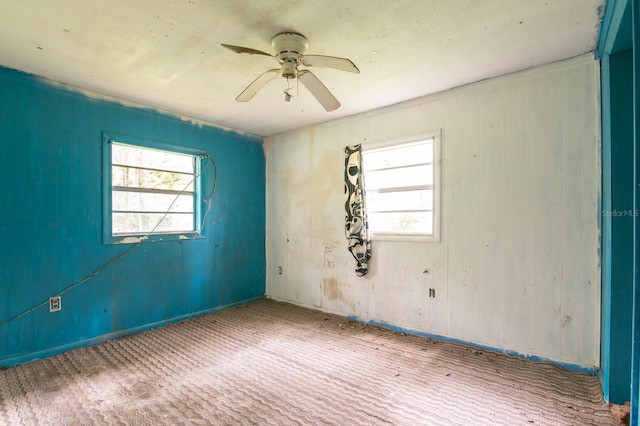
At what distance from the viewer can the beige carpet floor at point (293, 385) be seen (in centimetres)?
193

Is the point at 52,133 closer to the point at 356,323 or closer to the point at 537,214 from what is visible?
the point at 356,323

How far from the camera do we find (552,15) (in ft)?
6.33

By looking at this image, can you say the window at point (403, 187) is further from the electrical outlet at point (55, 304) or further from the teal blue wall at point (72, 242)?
the electrical outlet at point (55, 304)

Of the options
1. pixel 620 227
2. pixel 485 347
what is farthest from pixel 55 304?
pixel 620 227

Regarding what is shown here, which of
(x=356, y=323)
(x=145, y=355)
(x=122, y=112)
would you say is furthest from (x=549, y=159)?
(x=122, y=112)

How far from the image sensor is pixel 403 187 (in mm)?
3453

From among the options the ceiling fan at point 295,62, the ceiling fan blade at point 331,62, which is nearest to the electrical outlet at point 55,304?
the ceiling fan at point 295,62

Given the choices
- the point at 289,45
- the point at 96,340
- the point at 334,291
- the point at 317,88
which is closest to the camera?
the point at 289,45

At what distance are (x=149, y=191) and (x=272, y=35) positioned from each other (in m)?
2.35

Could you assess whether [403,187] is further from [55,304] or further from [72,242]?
[55,304]

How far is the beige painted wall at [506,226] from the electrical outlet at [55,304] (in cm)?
288

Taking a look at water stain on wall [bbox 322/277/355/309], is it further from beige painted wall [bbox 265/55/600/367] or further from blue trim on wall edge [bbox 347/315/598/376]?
blue trim on wall edge [bbox 347/315/598/376]

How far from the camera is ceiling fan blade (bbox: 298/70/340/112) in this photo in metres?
2.15

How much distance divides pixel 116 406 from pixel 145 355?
0.84 m
